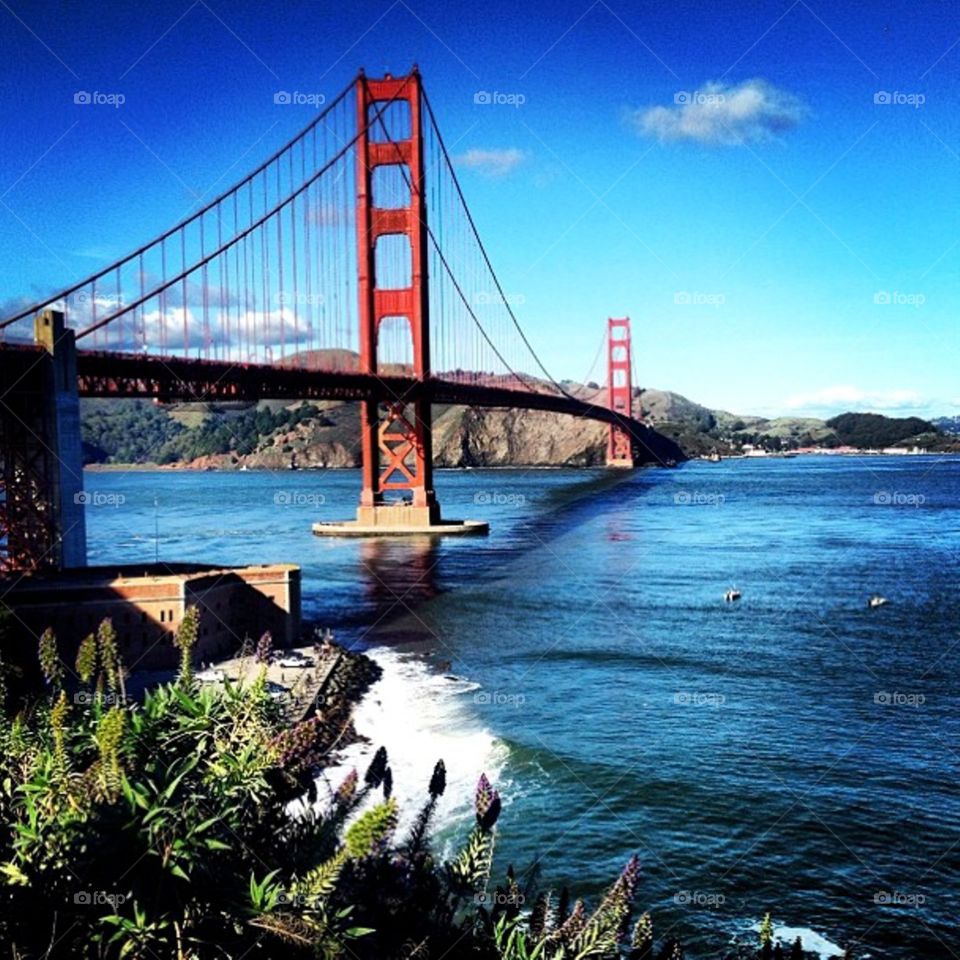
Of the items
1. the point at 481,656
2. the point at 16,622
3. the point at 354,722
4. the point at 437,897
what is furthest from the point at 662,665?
the point at 437,897

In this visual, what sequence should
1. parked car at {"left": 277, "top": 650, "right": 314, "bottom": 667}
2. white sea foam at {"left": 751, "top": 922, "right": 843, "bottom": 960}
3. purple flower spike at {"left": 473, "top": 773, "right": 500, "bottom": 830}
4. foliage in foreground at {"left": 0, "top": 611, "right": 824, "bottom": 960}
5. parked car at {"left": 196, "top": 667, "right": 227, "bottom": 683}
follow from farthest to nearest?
1. parked car at {"left": 277, "top": 650, "right": 314, "bottom": 667}
2. parked car at {"left": 196, "top": 667, "right": 227, "bottom": 683}
3. white sea foam at {"left": 751, "top": 922, "right": 843, "bottom": 960}
4. purple flower spike at {"left": 473, "top": 773, "right": 500, "bottom": 830}
5. foliage in foreground at {"left": 0, "top": 611, "right": 824, "bottom": 960}

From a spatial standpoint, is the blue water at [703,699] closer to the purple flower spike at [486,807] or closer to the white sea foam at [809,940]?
→ the white sea foam at [809,940]

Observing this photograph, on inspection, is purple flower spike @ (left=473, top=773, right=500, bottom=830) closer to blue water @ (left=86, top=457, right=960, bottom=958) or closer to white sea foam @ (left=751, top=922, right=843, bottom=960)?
white sea foam @ (left=751, top=922, right=843, bottom=960)

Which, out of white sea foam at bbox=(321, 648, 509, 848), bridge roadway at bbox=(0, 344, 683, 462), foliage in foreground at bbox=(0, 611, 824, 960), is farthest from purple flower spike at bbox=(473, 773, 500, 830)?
bridge roadway at bbox=(0, 344, 683, 462)

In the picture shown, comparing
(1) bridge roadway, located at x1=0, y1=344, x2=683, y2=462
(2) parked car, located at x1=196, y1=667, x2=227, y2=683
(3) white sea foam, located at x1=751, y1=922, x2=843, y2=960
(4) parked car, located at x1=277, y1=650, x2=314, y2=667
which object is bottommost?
(3) white sea foam, located at x1=751, y1=922, x2=843, y2=960

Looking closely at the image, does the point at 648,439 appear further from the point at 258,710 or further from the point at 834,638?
the point at 258,710
